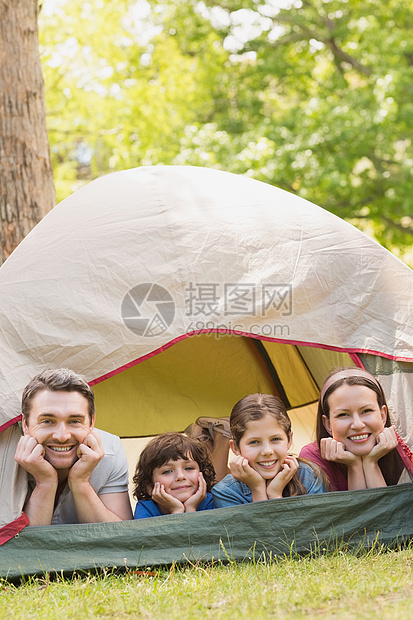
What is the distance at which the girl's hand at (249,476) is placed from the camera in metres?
A: 2.80

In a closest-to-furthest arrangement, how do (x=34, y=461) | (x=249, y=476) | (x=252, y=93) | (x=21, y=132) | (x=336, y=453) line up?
(x=34, y=461) < (x=249, y=476) < (x=336, y=453) < (x=21, y=132) < (x=252, y=93)

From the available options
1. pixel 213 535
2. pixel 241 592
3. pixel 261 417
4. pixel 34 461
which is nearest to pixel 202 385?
pixel 261 417

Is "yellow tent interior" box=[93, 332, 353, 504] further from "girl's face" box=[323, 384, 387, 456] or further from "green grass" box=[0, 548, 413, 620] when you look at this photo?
"green grass" box=[0, 548, 413, 620]

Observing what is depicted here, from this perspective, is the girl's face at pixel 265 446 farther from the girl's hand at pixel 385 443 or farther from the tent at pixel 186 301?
the girl's hand at pixel 385 443

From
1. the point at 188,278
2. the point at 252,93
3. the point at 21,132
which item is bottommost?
the point at 188,278

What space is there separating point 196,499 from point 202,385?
1.65 metres

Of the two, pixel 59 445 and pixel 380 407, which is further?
pixel 380 407

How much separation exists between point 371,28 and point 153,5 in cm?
471

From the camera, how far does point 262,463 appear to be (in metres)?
2.89

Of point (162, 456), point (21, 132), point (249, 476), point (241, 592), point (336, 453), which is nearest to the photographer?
point (241, 592)

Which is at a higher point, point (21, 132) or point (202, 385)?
point (21, 132)

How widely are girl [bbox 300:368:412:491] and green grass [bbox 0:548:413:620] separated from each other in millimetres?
385

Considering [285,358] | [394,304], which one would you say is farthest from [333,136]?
[394,304]

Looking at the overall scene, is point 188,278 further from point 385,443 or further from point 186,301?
point 385,443
